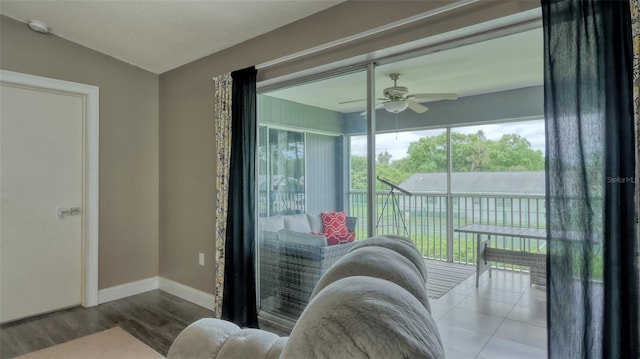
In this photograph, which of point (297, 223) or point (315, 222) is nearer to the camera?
point (315, 222)

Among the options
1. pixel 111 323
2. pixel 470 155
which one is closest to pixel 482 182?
pixel 470 155

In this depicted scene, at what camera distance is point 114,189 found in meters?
3.49

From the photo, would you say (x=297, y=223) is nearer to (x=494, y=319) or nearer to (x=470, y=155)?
(x=494, y=319)

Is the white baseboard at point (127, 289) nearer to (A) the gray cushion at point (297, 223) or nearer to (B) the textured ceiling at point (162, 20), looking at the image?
(A) the gray cushion at point (297, 223)

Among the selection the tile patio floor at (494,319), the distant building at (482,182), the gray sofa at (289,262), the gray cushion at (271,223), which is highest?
the distant building at (482,182)

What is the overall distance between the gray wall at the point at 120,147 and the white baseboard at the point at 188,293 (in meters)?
0.22

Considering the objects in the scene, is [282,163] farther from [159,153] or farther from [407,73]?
[159,153]

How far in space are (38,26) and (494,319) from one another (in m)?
4.65

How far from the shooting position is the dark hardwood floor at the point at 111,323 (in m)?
2.59

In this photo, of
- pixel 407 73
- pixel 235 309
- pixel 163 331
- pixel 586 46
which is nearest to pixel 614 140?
pixel 586 46

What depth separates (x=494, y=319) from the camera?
3062 millimetres

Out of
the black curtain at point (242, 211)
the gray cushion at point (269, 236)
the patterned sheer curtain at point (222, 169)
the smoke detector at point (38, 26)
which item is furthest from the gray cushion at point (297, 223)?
the smoke detector at point (38, 26)

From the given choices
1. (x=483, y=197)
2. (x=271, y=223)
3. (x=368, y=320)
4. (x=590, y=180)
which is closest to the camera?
(x=368, y=320)

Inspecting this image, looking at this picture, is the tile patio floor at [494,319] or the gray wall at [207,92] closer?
the gray wall at [207,92]
